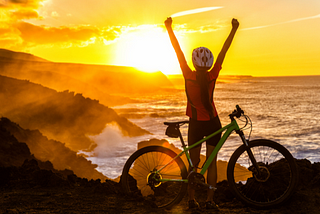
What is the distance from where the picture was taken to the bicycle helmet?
13.3 ft

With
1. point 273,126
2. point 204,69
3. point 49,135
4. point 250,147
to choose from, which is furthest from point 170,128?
point 273,126

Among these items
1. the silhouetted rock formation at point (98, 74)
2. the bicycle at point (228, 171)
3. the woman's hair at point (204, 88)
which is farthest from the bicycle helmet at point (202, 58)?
the silhouetted rock formation at point (98, 74)

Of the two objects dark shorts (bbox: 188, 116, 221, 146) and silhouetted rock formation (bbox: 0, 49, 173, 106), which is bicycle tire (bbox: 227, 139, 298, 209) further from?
silhouetted rock formation (bbox: 0, 49, 173, 106)

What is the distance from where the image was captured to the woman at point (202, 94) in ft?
13.4

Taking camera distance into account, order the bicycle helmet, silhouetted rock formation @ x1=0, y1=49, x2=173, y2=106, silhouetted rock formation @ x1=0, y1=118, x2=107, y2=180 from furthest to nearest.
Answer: silhouetted rock formation @ x1=0, y1=49, x2=173, y2=106 → silhouetted rock formation @ x1=0, y1=118, x2=107, y2=180 → the bicycle helmet

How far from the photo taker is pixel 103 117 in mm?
30828

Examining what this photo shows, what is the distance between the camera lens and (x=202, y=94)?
4.10m

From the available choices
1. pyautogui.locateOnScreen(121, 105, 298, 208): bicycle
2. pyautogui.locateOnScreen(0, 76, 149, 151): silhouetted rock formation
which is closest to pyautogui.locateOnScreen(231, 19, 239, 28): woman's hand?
pyautogui.locateOnScreen(121, 105, 298, 208): bicycle

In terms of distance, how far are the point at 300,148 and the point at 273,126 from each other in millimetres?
16331

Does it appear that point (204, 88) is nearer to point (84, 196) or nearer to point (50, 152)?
point (84, 196)

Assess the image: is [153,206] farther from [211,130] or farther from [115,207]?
[211,130]

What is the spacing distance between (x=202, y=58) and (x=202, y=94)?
606 millimetres

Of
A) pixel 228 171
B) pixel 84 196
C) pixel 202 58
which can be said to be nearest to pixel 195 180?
Answer: pixel 228 171

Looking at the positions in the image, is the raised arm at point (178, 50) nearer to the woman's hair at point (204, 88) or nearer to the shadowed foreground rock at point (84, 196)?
the woman's hair at point (204, 88)
